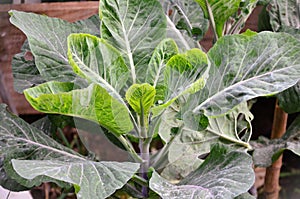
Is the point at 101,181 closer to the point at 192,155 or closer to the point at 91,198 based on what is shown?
the point at 91,198

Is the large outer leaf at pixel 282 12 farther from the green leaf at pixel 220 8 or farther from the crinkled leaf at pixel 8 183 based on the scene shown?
A: the crinkled leaf at pixel 8 183

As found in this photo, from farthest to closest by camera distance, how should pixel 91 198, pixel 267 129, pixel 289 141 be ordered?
pixel 267 129
pixel 289 141
pixel 91 198

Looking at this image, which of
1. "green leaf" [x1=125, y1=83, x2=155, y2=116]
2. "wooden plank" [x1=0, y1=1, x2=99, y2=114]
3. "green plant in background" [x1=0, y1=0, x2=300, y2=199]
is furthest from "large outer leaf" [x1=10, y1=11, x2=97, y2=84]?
"wooden plank" [x1=0, y1=1, x2=99, y2=114]

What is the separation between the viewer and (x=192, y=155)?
62 centimetres

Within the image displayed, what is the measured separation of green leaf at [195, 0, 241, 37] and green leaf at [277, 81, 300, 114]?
0.43 ft

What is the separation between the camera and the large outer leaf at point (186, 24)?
66 centimetres

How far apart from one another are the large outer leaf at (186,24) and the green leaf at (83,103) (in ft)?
0.62

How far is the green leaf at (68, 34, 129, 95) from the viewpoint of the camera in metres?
0.49

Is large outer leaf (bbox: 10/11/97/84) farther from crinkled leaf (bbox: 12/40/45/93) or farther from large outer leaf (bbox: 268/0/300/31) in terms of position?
large outer leaf (bbox: 268/0/300/31)

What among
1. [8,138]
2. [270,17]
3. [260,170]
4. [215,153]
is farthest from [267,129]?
[8,138]

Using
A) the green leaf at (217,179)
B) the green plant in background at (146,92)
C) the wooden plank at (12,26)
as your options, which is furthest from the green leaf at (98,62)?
the wooden plank at (12,26)

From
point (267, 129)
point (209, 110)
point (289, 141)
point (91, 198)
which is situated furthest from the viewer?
point (267, 129)

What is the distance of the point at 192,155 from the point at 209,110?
0.10 m

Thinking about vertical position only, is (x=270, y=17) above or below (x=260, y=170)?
above
